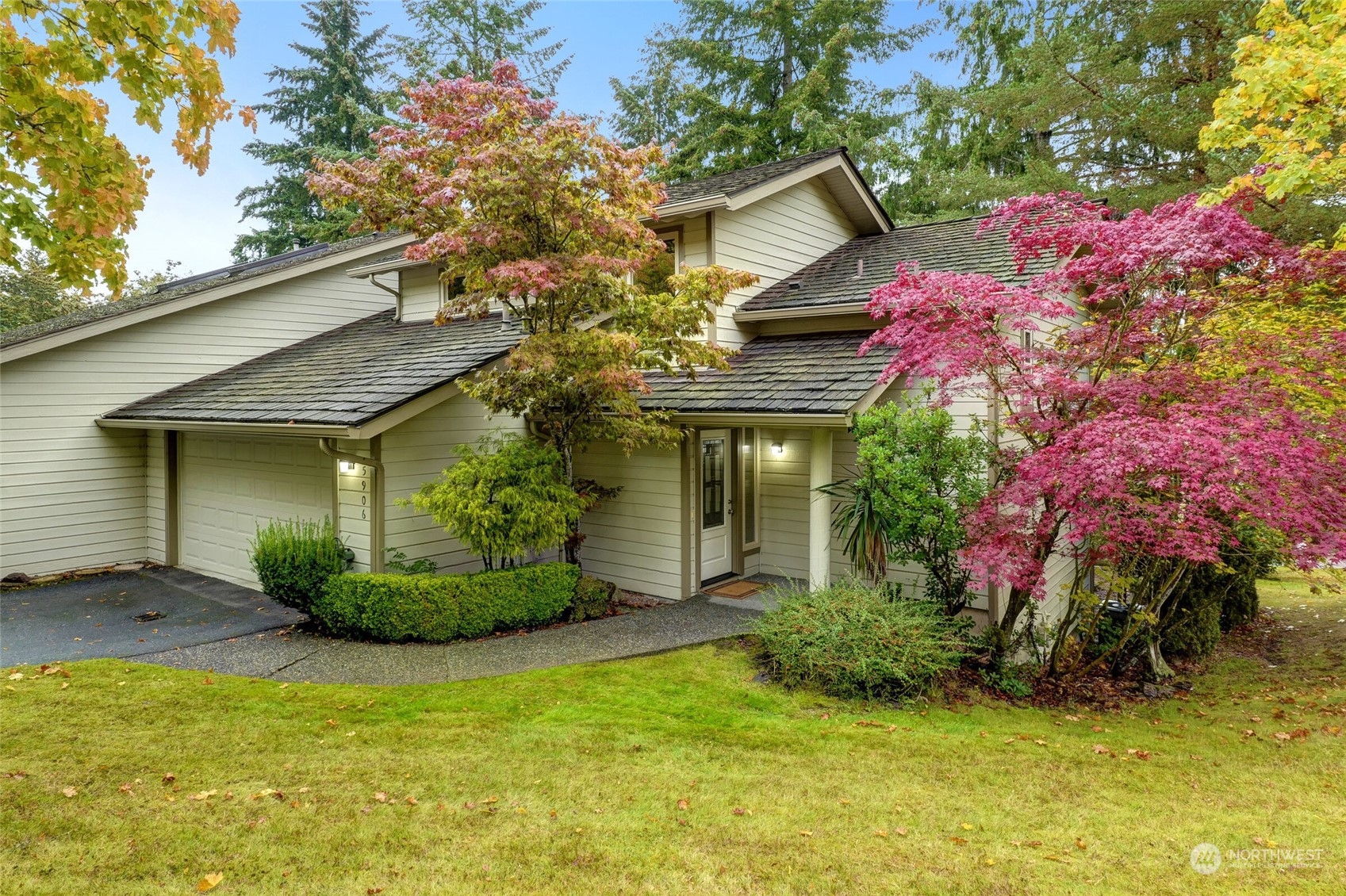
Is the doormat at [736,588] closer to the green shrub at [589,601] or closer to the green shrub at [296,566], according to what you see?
the green shrub at [589,601]

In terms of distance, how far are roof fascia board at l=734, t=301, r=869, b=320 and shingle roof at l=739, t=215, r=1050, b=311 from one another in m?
0.07

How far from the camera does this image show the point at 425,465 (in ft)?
30.4

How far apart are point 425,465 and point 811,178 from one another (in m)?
8.08

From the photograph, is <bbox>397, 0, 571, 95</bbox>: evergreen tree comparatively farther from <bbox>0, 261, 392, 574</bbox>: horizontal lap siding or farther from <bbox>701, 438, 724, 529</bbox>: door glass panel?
<bbox>701, 438, 724, 529</bbox>: door glass panel

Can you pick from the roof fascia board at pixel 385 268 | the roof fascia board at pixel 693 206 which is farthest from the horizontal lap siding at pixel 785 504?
the roof fascia board at pixel 385 268

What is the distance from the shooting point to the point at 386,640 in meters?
7.76

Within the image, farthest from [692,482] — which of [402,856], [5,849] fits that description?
[5,849]

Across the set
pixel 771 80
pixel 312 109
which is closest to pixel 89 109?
pixel 771 80

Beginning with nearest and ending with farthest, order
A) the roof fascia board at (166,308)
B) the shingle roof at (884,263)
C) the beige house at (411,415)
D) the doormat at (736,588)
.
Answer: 1. the beige house at (411,415)
2. the doormat at (736,588)
3. the shingle roof at (884,263)
4. the roof fascia board at (166,308)

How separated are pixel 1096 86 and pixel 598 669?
16.5 metres

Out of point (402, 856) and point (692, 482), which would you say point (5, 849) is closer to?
point (402, 856)

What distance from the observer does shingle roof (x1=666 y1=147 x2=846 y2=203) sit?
35.5ft

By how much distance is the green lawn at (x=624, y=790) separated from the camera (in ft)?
11.7

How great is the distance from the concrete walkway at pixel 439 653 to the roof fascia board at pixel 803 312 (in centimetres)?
438
